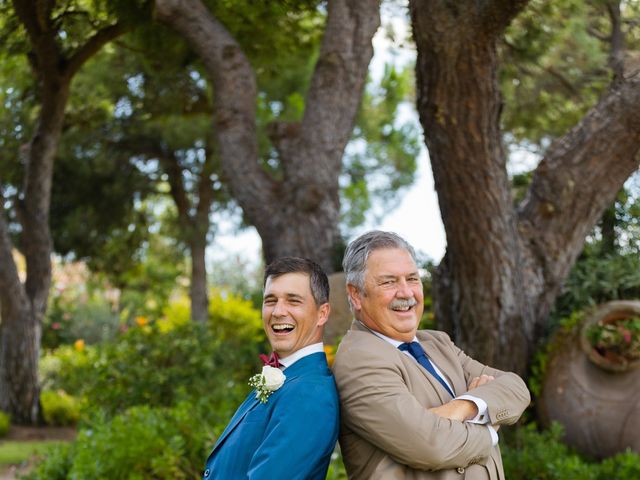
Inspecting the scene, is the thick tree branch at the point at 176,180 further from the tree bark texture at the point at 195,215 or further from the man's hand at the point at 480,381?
the man's hand at the point at 480,381

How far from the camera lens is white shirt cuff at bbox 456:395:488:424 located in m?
2.38

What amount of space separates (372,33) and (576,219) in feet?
9.21

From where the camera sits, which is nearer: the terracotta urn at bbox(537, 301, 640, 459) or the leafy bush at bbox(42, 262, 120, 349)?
the terracotta urn at bbox(537, 301, 640, 459)

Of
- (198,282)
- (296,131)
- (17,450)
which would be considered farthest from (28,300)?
(296,131)

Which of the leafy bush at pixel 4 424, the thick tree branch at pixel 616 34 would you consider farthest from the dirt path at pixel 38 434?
the thick tree branch at pixel 616 34

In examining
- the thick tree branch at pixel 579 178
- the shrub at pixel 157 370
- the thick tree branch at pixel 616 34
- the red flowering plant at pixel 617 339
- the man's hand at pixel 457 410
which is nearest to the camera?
the man's hand at pixel 457 410

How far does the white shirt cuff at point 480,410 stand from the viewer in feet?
7.79

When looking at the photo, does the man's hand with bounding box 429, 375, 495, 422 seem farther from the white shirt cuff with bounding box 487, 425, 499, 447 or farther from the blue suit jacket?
the blue suit jacket

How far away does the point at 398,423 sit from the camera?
2211 mm

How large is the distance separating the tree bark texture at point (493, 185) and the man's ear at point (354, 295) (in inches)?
94.4

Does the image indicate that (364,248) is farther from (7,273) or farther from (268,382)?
(7,273)

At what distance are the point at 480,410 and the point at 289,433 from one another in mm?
565

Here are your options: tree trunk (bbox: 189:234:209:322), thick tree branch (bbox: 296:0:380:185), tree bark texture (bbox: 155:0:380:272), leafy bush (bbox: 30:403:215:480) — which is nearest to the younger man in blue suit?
leafy bush (bbox: 30:403:215:480)

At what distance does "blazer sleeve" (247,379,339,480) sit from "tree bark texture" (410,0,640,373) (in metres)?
2.80
